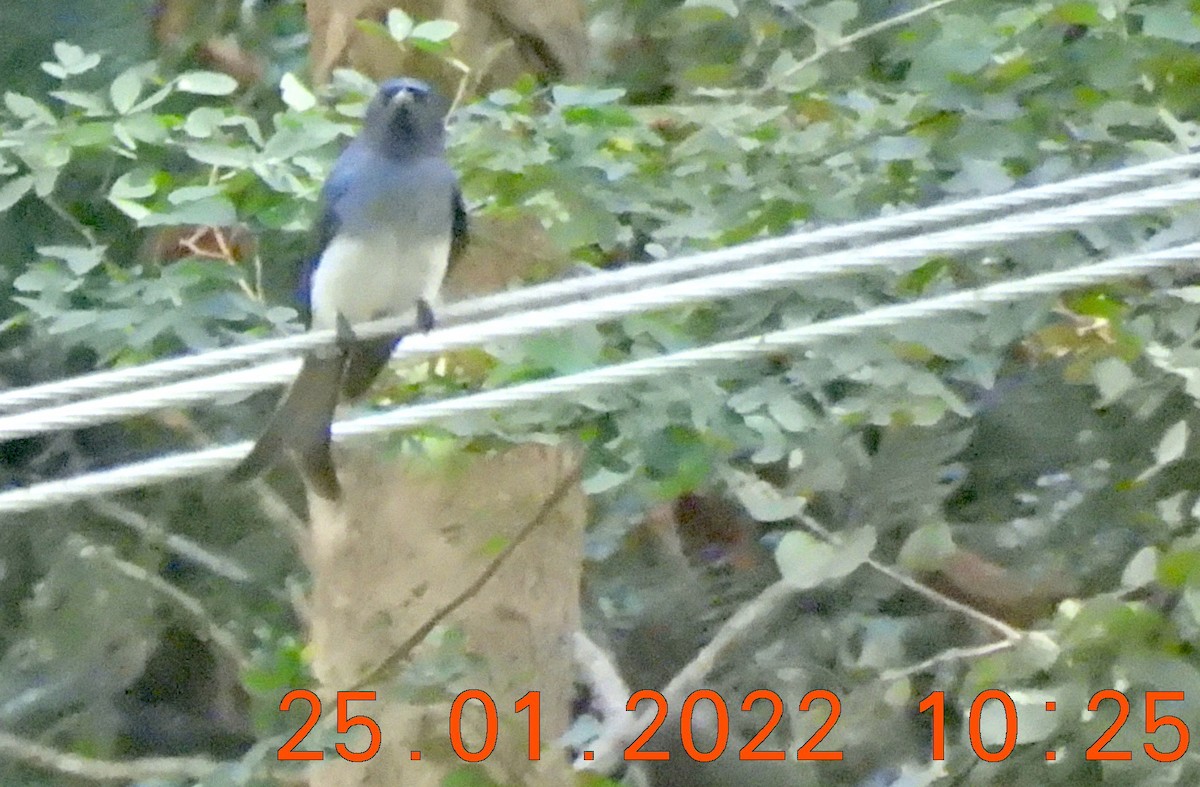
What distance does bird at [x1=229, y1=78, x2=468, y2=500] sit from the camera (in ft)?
6.06

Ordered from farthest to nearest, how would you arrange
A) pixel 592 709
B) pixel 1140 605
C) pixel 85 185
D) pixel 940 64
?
pixel 592 709 → pixel 85 185 → pixel 940 64 → pixel 1140 605

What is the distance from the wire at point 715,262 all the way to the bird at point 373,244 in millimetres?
399

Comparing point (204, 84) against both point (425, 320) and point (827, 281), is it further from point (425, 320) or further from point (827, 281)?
point (827, 281)

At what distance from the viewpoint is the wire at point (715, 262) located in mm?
1335

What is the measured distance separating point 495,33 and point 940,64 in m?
0.64

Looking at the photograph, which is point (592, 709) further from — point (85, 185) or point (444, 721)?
point (85, 185)

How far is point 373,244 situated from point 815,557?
64cm

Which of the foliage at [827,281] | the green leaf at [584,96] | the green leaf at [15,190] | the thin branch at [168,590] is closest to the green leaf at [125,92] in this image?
Answer: the foliage at [827,281]

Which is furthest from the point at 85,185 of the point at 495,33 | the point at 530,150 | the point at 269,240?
the point at 530,150

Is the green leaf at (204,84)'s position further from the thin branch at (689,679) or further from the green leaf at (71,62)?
the thin branch at (689,679)

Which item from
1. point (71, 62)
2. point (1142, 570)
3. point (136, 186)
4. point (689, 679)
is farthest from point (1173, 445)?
point (71, 62)

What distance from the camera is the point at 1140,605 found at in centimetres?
161

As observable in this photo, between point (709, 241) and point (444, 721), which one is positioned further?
point (444, 721)

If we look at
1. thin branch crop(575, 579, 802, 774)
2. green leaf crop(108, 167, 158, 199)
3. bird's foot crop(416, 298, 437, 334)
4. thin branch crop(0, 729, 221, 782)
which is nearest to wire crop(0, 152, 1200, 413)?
bird's foot crop(416, 298, 437, 334)
